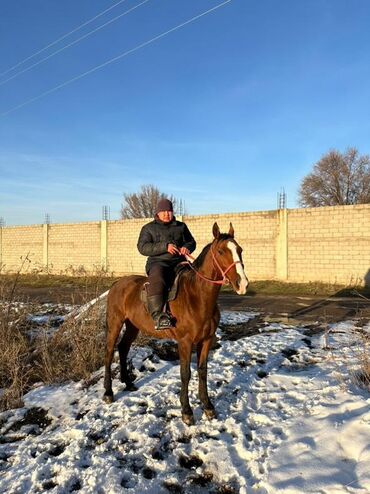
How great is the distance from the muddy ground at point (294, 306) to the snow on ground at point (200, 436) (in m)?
4.21

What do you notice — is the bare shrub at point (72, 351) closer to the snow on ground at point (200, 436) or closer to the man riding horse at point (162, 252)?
the snow on ground at point (200, 436)

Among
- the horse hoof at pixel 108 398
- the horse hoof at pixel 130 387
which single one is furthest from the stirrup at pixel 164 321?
the horse hoof at pixel 130 387

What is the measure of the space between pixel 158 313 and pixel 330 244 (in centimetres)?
1364

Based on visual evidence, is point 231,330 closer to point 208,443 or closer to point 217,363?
point 217,363

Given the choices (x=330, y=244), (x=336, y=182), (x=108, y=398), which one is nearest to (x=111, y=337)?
(x=108, y=398)

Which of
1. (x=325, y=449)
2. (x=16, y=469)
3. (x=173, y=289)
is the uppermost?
(x=173, y=289)

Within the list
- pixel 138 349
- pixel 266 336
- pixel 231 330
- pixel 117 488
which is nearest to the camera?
pixel 117 488

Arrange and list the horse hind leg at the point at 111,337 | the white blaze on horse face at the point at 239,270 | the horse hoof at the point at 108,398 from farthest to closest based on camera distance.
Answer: the horse hind leg at the point at 111,337
the horse hoof at the point at 108,398
the white blaze on horse face at the point at 239,270

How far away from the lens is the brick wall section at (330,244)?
15.6 meters

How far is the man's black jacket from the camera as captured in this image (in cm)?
484

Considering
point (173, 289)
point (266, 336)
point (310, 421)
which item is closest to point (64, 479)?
point (173, 289)

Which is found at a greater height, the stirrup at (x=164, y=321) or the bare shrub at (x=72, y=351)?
the stirrup at (x=164, y=321)

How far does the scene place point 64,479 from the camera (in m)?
3.33

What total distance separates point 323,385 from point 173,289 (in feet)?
7.49
